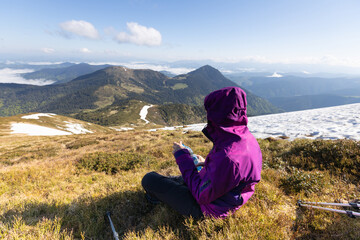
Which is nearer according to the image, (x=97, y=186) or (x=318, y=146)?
(x=97, y=186)

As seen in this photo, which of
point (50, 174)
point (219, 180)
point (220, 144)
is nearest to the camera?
point (219, 180)

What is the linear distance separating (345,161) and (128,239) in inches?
286

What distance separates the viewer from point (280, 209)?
3262 mm

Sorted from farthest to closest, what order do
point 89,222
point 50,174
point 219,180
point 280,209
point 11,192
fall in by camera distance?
point 50,174, point 11,192, point 89,222, point 280,209, point 219,180

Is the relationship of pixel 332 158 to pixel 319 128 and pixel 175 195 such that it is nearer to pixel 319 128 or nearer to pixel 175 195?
pixel 175 195

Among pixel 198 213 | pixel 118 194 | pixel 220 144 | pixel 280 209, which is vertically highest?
pixel 220 144

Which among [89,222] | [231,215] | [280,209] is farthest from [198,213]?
[89,222]

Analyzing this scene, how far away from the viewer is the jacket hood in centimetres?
244

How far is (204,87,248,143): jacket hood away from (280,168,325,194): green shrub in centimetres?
304

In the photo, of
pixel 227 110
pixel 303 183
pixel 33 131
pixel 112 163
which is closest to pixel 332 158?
pixel 303 183

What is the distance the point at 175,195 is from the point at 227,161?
5.00 ft

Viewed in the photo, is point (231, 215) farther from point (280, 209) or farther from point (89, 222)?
point (89, 222)

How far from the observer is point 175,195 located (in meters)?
3.10

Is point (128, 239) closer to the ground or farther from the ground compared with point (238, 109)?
closer to the ground
